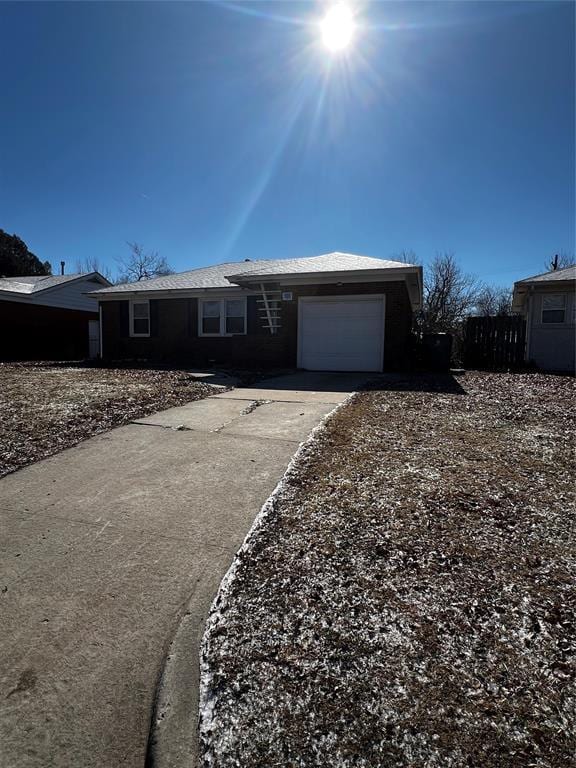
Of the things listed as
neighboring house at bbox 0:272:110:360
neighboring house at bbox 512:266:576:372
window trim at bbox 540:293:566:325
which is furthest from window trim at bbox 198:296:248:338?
window trim at bbox 540:293:566:325

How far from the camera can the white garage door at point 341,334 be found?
1133 cm

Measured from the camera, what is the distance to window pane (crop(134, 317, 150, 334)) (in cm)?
1514

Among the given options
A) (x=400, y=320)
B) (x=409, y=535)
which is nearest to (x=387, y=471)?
(x=409, y=535)

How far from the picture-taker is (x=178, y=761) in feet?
4.22

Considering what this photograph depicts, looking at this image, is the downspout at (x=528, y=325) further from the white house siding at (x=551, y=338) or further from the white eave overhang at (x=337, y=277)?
the white eave overhang at (x=337, y=277)

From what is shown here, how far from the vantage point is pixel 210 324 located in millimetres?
14156

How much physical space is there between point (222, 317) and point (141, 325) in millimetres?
3457

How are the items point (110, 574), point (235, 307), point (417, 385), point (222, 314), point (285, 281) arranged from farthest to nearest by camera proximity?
point (222, 314)
point (235, 307)
point (285, 281)
point (417, 385)
point (110, 574)

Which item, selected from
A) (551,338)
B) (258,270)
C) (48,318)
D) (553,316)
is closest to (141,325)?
(258,270)

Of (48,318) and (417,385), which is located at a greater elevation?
(48,318)

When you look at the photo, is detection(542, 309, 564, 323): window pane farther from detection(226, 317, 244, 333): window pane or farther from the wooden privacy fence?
detection(226, 317, 244, 333): window pane

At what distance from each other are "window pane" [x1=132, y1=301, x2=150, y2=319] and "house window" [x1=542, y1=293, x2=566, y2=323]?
1366 centimetres

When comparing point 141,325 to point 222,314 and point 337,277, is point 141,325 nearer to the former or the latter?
point 222,314

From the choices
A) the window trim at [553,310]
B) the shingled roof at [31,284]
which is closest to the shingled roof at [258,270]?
the window trim at [553,310]
